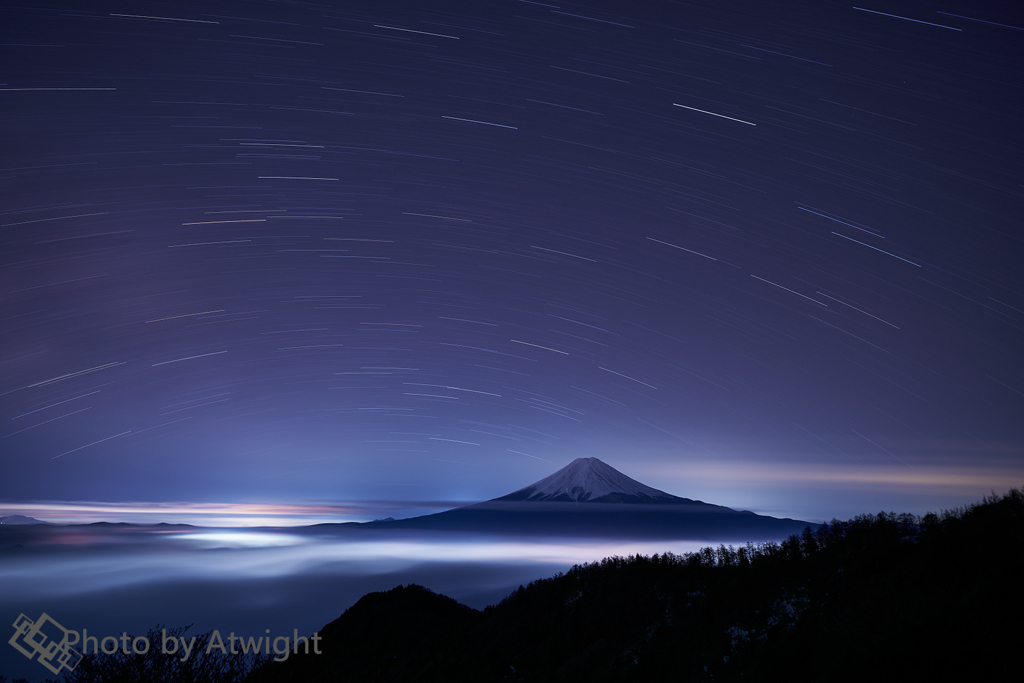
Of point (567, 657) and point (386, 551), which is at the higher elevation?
point (567, 657)

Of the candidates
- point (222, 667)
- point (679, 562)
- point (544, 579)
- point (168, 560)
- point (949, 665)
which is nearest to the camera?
point (949, 665)

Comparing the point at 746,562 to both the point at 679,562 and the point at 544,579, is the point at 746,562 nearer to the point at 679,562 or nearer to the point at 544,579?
the point at 679,562

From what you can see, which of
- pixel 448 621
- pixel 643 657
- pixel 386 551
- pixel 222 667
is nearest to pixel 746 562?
pixel 643 657
